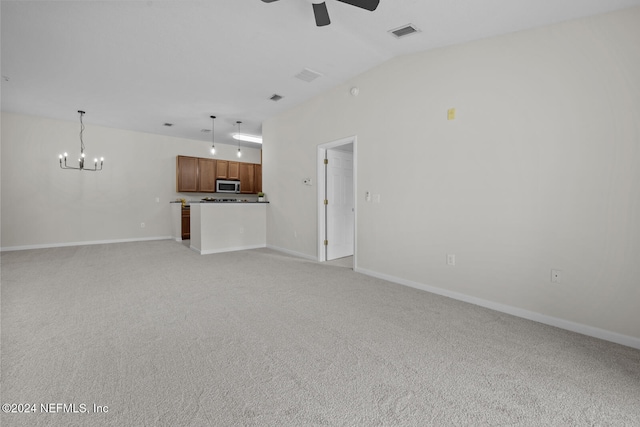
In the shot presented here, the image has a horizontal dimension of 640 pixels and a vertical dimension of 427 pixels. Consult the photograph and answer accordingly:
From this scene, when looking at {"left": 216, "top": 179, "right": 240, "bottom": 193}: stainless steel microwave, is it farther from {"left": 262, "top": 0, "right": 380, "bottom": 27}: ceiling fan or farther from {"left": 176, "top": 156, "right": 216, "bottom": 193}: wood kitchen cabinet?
{"left": 262, "top": 0, "right": 380, "bottom": 27}: ceiling fan

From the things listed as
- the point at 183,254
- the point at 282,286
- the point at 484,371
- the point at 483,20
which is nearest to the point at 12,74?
the point at 183,254

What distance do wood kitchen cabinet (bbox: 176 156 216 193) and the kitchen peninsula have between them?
195cm

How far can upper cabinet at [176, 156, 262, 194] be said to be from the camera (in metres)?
7.48

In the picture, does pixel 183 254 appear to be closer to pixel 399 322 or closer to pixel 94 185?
pixel 94 185

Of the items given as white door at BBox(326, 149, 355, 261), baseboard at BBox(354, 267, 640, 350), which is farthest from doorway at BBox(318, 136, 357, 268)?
baseboard at BBox(354, 267, 640, 350)

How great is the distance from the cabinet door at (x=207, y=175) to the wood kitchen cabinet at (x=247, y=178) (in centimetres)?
88

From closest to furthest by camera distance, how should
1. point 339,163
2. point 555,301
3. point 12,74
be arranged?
point 555,301, point 12,74, point 339,163

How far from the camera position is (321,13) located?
238 centimetres

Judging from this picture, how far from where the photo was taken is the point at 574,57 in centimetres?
225

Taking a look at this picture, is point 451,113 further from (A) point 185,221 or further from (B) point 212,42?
(A) point 185,221

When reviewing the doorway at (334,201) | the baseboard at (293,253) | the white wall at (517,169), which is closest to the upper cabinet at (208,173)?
the baseboard at (293,253)

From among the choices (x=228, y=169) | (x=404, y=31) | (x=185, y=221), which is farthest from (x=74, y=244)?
(x=404, y=31)

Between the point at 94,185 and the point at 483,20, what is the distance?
8083mm

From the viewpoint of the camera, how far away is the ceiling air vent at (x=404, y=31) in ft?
9.14
